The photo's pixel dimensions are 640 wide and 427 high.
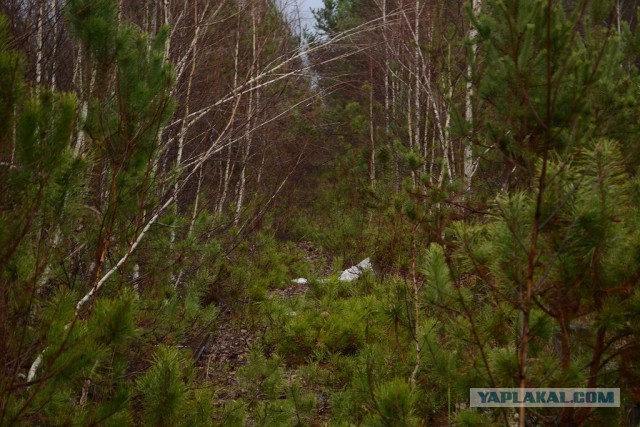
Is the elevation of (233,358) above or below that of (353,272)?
below

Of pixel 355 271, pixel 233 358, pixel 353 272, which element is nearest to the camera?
pixel 233 358

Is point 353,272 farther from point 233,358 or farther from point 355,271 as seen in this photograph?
point 233,358

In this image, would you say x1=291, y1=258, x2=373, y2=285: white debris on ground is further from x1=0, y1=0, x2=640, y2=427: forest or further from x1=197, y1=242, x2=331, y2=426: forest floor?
x1=0, y1=0, x2=640, y2=427: forest

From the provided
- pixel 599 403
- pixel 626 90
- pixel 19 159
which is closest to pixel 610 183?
pixel 599 403

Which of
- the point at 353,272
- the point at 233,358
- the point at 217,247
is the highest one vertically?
the point at 353,272

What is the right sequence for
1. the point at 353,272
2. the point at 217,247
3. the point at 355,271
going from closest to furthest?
1. the point at 217,247
2. the point at 353,272
3. the point at 355,271

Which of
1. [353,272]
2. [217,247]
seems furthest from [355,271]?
[217,247]

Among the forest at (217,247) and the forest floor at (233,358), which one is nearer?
the forest at (217,247)

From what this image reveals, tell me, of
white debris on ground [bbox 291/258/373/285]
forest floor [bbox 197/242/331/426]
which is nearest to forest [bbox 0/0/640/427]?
forest floor [bbox 197/242/331/426]

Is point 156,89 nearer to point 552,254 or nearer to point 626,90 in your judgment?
point 552,254

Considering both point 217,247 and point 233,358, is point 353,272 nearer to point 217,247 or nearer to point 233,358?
point 233,358

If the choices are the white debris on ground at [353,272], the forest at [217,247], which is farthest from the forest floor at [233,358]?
the white debris on ground at [353,272]

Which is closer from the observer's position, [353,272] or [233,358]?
[233,358]

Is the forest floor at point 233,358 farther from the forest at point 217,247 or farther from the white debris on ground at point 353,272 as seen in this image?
the white debris on ground at point 353,272
